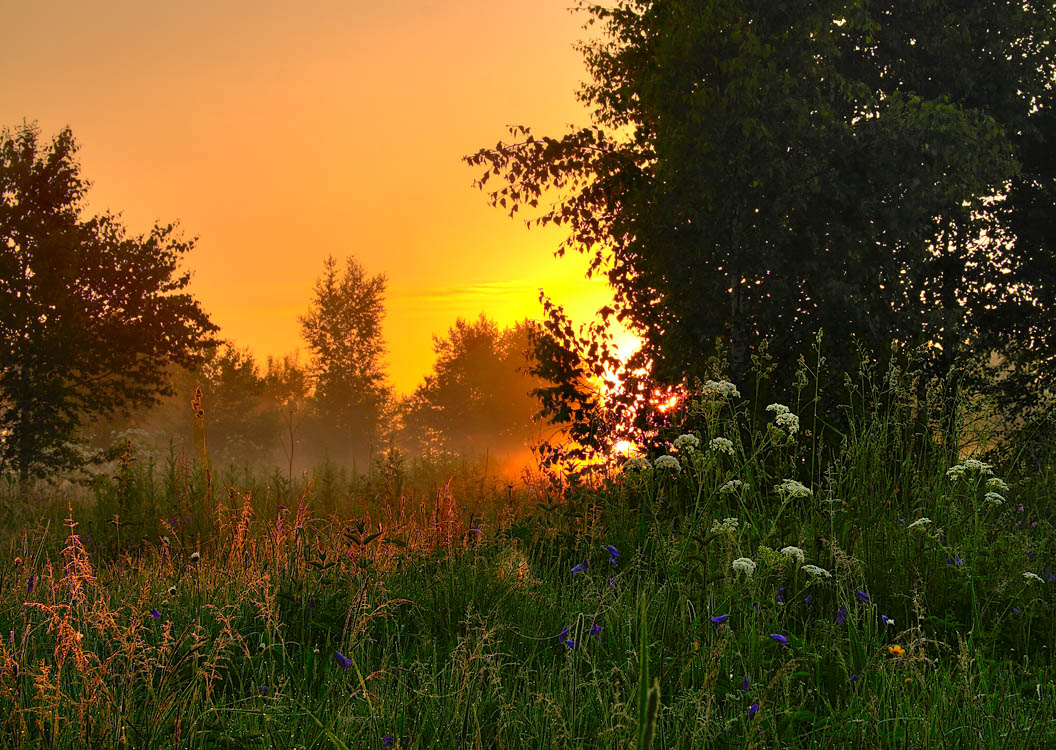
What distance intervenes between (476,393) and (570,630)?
153 feet

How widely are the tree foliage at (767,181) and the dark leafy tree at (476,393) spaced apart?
3796cm

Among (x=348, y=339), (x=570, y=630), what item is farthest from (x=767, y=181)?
(x=348, y=339)

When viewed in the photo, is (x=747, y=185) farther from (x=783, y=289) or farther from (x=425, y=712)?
(x=425, y=712)

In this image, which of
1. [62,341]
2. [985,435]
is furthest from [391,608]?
[62,341]

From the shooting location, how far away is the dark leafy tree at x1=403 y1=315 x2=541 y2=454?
50.4 metres

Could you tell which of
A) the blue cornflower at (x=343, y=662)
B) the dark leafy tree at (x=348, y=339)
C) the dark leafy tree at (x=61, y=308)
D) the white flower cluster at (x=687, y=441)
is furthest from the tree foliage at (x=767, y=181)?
the dark leafy tree at (x=348, y=339)

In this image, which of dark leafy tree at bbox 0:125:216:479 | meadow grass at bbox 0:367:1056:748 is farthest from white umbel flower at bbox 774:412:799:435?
dark leafy tree at bbox 0:125:216:479

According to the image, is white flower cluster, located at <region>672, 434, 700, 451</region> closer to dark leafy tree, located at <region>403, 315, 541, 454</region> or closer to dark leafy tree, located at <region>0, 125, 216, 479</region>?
dark leafy tree, located at <region>0, 125, 216, 479</region>

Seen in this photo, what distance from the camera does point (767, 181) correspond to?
33.7 feet

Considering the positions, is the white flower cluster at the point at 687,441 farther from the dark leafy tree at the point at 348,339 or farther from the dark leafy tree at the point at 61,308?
the dark leafy tree at the point at 348,339

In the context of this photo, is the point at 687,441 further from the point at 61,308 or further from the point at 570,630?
the point at 61,308

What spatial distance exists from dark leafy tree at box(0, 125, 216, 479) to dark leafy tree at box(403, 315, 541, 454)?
3195 cm

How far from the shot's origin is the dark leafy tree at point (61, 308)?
16.7 metres

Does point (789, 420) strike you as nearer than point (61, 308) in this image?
Yes
